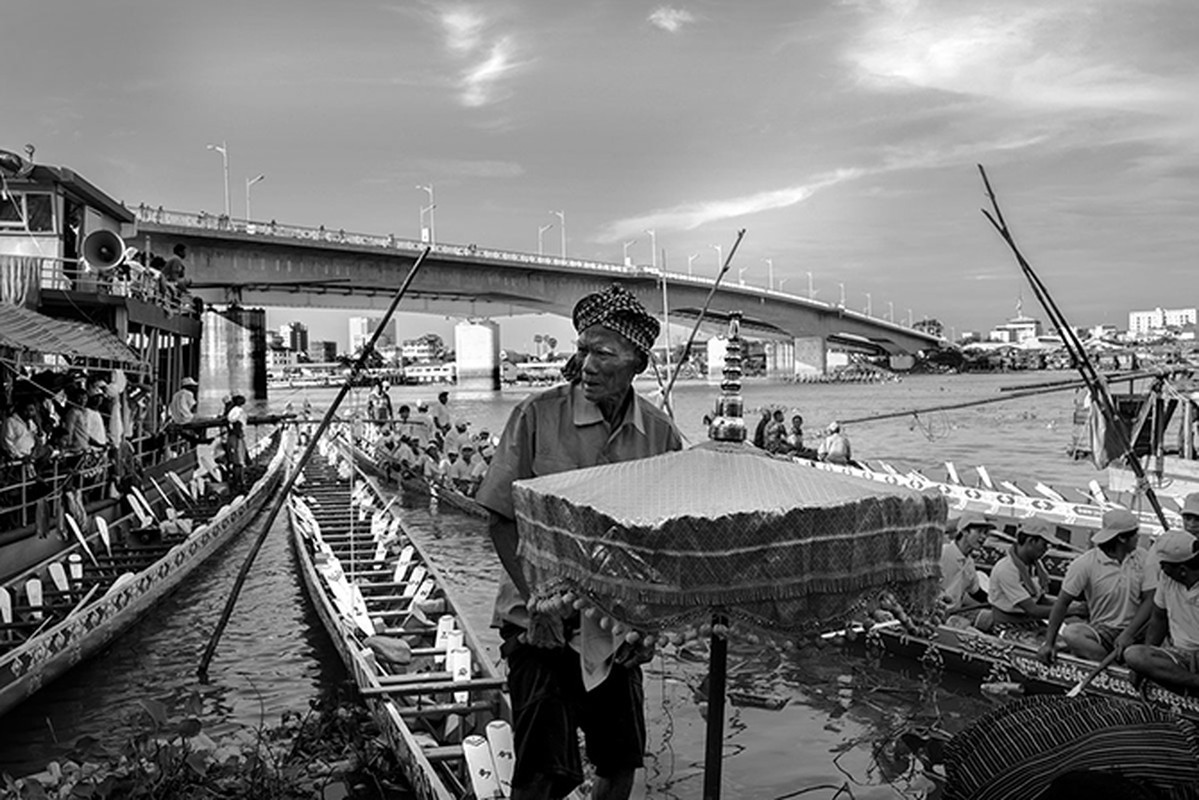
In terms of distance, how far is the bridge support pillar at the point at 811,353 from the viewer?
7531 cm

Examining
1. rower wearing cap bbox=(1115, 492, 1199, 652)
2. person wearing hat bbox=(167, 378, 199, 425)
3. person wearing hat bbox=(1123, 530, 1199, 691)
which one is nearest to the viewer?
person wearing hat bbox=(1123, 530, 1199, 691)

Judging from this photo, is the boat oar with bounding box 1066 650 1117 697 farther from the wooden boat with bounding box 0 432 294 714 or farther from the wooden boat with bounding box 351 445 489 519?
the wooden boat with bounding box 351 445 489 519

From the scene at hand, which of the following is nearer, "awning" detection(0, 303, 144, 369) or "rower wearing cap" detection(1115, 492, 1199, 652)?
"rower wearing cap" detection(1115, 492, 1199, 652)

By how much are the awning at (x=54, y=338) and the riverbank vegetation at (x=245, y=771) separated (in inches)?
179

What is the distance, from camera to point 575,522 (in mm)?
2938

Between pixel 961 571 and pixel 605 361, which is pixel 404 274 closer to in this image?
pixel 961 571

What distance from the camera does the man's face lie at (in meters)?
3.68

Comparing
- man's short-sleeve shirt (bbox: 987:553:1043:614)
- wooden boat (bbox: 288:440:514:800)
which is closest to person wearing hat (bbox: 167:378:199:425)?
wooden boat (bbox: 288:440:514:800)

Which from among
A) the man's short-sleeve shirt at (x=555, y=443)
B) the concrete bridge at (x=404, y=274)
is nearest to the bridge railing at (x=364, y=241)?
the concrete bridge at (x=404, y=274)

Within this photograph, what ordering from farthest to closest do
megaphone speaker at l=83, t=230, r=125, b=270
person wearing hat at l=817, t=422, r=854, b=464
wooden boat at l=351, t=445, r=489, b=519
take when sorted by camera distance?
wooden boat at l=351, t=445, r=489, b=519
person wearing hat at l=817, t=422, r=854, b=464
megaphone speaker at l=83, t=230, r=125, b=270

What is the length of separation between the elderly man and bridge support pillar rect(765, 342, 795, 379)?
9016 cm

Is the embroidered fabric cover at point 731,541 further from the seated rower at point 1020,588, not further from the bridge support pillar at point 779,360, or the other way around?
the bridge support pillar at point 779,360

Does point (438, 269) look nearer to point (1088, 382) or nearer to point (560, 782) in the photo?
point (1088, 382)

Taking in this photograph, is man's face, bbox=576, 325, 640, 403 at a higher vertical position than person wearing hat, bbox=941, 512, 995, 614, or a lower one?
higher
